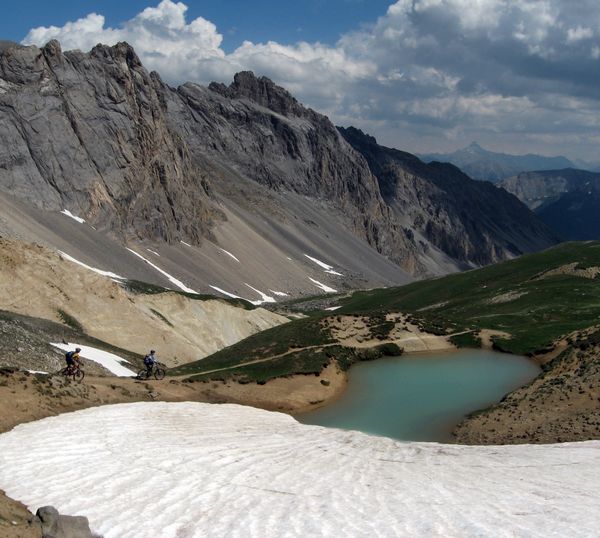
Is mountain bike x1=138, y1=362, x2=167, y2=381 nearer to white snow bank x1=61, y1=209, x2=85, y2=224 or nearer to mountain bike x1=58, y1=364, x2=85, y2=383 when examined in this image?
mountain bike x1=58, y1=364, x2=85, y2=383

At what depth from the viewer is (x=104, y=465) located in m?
23.0

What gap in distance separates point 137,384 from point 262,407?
9.06 m

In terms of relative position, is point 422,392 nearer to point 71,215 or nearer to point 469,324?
point 469,324

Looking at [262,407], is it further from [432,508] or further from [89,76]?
[89,76]

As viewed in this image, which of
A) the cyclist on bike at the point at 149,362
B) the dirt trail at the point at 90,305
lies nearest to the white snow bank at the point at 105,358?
the cyclist on bike at the point at 149,362

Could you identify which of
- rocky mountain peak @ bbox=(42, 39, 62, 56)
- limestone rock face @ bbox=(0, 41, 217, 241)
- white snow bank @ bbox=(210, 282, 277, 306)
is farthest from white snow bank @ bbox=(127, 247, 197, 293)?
rocky mountain peak @ bbox=(42, 39, 62, 56)

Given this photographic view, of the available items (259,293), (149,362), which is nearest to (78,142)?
(259,293)

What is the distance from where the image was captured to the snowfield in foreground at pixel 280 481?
17.7 meters

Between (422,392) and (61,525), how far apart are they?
1342 inches

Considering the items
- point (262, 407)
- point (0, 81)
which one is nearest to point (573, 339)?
point (262, 407)

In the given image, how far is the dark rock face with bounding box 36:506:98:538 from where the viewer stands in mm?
16359

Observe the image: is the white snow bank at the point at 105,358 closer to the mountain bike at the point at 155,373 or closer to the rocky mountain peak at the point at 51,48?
the mountain bike at the point at 155,373

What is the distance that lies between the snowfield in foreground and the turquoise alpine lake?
800 cm

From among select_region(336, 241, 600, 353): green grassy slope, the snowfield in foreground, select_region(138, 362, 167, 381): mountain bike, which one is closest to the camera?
the snowfield in foreground
